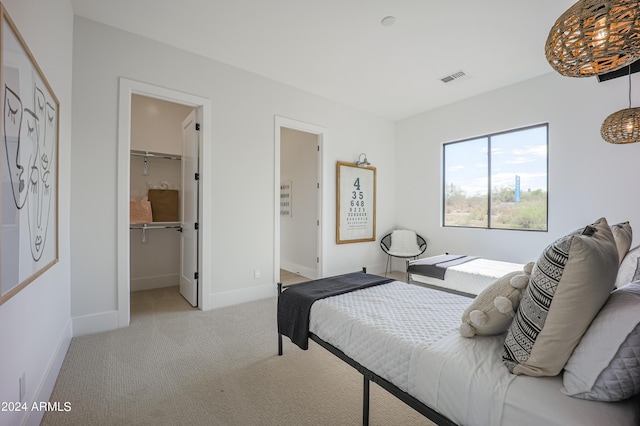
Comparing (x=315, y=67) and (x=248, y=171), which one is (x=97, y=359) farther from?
(x=315, y=67)

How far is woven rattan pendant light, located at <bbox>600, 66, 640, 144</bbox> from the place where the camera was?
7.50 feet

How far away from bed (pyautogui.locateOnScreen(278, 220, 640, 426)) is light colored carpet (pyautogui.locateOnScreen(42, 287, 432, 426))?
346 millimetres

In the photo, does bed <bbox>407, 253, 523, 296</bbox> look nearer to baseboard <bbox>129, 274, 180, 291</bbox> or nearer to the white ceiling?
the white ceiling

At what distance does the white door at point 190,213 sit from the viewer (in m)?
3.49

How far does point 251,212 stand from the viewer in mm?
3773

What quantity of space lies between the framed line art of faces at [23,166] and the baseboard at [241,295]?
1.78 meters

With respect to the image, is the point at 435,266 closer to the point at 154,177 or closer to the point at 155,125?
the point at 154,177

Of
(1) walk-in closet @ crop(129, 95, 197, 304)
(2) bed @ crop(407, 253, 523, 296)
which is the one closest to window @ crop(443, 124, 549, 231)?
(2) bed @ crop(407, 253, 523, 296)

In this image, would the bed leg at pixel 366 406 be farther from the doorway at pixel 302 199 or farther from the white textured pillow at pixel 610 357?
the doorway at pixel 302 199

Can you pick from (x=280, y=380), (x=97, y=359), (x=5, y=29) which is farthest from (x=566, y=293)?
(x=97, y=359)

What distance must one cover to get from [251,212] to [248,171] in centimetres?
54

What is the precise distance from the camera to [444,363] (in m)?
1.22

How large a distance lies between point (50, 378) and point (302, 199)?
3.99 meters

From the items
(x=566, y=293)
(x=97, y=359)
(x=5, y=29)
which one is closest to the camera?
(x=566, y=293)
